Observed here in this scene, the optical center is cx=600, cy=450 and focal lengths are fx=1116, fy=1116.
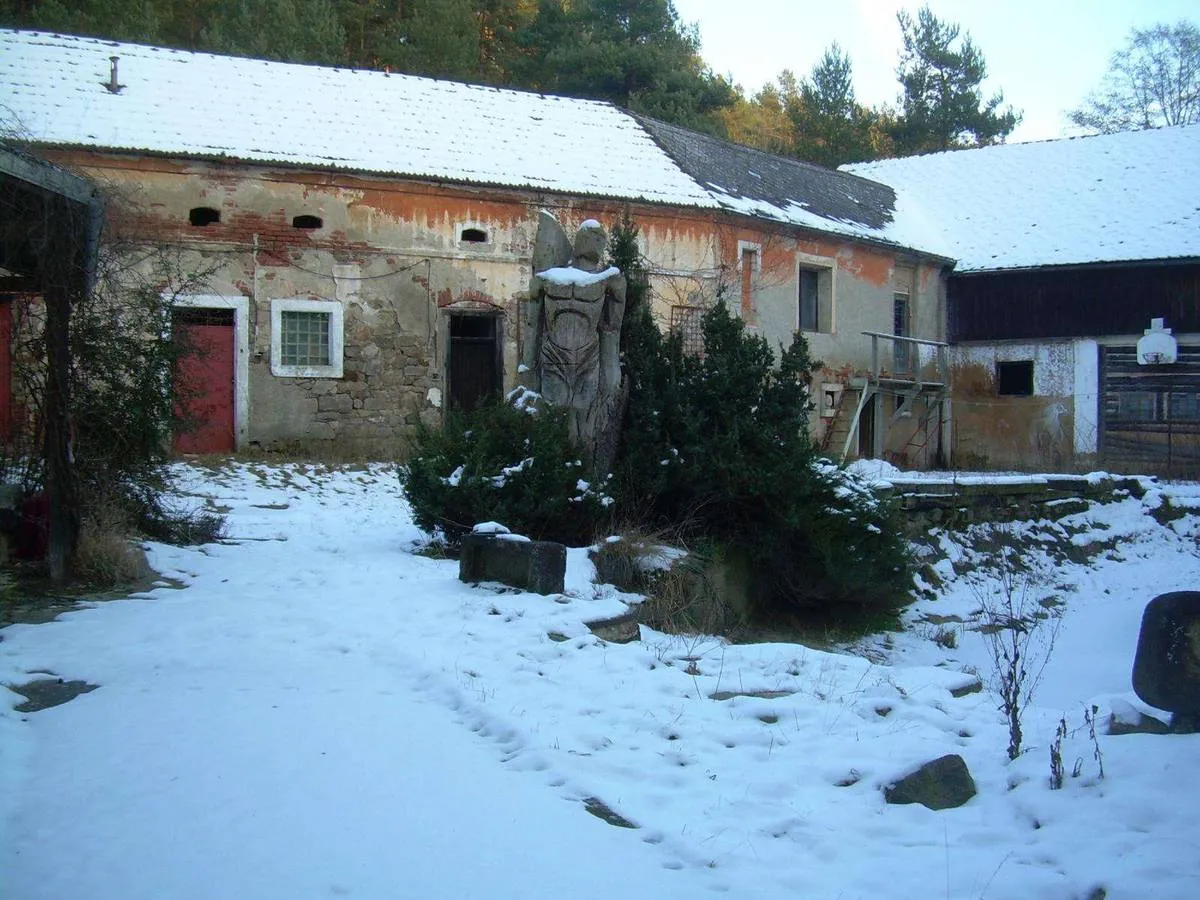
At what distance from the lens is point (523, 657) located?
6176mm

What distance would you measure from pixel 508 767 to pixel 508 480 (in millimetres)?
4747

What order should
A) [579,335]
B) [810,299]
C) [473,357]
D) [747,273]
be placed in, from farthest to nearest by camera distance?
[810,299]
[747,273]
[473,357]
[579,335]

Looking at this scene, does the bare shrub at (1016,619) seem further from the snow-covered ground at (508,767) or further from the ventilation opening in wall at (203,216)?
the ventilation opening in wall at (203,216)

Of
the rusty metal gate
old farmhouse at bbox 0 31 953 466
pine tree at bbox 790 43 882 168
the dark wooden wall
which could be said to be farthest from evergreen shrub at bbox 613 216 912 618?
pine tree at bbox 790 43 882 168

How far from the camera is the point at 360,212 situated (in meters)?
18.0

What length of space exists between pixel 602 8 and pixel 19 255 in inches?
1007

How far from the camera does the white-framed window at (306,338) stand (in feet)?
58.0

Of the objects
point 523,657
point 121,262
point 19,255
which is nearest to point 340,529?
point 121,262

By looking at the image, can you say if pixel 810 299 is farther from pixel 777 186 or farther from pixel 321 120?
pixel 321 120

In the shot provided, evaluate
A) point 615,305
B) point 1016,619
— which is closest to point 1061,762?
point 1016,619

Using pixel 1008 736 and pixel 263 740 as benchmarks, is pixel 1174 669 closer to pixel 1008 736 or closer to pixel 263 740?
pixel 1008 736

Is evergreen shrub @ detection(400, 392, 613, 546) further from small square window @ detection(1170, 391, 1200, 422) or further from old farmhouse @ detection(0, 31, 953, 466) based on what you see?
small square window @ detection(1170, 391, 1200, 422)

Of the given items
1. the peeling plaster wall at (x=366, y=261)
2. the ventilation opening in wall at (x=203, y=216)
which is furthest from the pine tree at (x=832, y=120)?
the ventilation opening in wall at (x=203, y=216)

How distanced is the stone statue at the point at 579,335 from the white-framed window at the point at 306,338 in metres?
8.49
